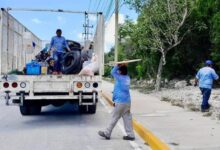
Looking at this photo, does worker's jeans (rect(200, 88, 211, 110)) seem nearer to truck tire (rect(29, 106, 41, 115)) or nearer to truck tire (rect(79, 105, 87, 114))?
truck tire (rect(79, 105, 87, 114))

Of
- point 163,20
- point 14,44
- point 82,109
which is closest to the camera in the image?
point 14,44

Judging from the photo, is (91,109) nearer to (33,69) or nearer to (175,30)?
(33,69)

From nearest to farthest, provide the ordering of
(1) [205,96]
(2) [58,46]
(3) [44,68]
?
(3) [44,68] → (2) [58,46] → (1) [205,96]

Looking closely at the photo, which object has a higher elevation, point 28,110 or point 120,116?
point 120,116

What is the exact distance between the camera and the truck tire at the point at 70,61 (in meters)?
13.9

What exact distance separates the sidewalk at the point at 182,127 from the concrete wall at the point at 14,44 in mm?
4137

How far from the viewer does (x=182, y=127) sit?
11812 mm

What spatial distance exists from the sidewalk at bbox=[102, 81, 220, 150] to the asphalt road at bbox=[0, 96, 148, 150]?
75 cm

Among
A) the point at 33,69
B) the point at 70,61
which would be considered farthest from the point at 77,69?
the point at 33,69

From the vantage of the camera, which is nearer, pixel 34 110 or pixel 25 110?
pixel 25 110

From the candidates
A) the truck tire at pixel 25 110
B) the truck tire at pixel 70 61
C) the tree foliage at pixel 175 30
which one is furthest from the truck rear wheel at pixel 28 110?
the tree foliage at pixel 175 30

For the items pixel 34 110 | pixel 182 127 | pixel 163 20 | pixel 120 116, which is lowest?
pixel 182 127

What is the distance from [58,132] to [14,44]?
424 centimetres

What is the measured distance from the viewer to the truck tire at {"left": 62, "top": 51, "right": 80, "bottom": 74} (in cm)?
1388
